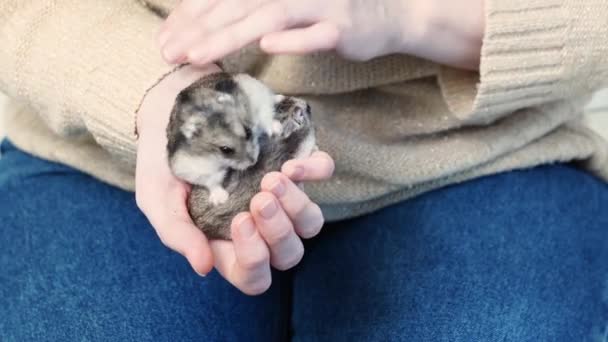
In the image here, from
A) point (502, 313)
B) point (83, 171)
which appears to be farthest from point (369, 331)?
point (83, 171)

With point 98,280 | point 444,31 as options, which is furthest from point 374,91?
point 98,280

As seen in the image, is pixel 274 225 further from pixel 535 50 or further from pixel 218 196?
pixel 535 50

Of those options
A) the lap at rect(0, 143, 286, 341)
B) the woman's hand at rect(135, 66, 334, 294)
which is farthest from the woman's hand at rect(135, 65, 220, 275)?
the lap at rect(0, 143, 286, 341)

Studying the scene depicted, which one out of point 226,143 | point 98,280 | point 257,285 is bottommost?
point 98,280

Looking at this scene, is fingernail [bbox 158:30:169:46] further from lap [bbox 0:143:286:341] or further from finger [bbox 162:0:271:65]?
lap [bbox 0:143:286:341]

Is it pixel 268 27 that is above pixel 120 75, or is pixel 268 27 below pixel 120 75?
above
